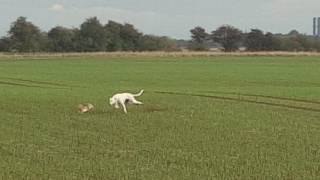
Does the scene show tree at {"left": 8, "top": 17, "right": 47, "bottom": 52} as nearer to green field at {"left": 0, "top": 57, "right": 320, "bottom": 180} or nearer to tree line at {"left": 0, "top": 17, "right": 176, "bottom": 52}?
tree line at {"left": 0, "top": 17, "right": 176, "bottom": 52}

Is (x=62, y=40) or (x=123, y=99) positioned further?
(x=62, y=40)

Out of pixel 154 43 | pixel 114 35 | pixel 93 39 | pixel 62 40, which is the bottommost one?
pixel 154 43

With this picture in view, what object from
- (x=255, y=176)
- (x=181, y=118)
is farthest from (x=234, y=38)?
(x=255, y=176)

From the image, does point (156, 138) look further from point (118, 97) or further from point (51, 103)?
point (51, 103)

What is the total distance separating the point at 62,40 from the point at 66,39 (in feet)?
3.07

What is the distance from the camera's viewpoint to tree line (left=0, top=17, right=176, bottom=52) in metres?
131

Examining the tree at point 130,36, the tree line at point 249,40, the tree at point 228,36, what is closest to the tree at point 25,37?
the tree at point 130,36

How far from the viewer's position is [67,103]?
28812 millimetres

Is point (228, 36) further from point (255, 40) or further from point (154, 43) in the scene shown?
point (154, 43)

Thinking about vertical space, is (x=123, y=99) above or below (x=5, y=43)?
below

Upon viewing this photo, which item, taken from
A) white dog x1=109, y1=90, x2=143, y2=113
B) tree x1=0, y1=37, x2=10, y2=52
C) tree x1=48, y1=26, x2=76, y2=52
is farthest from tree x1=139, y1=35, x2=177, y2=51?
white dog x1=109, y1=90, x2=143, y2=113

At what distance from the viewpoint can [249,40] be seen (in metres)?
150

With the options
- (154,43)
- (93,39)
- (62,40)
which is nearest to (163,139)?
(93,39)

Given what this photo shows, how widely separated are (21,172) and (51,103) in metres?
16.4
